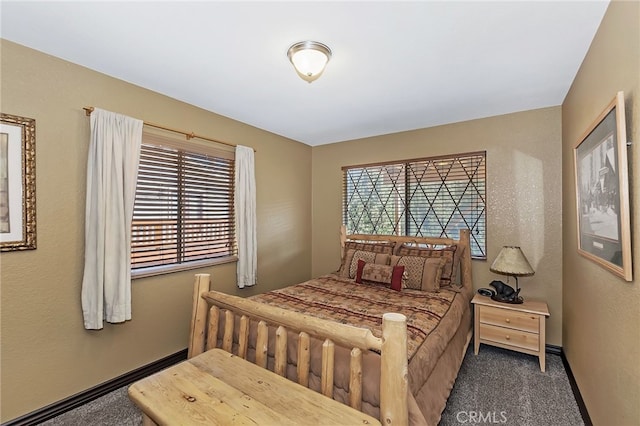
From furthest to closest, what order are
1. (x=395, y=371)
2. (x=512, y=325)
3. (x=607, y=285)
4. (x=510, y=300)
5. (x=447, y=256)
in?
1. (x=447, y=256)
2. (x=510, y=300)
3. (x=512, y=325)
4. (x=607, y=285)
5. (x=395, y=371)

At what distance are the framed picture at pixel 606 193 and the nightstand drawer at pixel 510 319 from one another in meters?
0.85

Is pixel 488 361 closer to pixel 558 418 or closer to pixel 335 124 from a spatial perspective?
pixel 558 418

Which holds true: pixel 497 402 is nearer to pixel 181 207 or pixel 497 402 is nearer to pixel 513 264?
pixel 513 264

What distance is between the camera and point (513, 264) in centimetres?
274

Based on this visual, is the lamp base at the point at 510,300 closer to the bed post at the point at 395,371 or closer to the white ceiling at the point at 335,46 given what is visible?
the white ceiling at the point at 335,46

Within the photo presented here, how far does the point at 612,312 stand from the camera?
1.55m

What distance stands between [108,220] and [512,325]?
350 centimetres

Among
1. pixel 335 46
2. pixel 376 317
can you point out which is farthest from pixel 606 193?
pixel 335 46

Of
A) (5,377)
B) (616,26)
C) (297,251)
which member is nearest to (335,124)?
(297,251)

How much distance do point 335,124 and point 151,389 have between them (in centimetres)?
306

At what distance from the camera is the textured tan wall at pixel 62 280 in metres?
1.90

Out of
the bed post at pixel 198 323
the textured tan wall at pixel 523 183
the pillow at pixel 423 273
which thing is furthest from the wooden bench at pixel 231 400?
the textured tan wall at pixel 523 183

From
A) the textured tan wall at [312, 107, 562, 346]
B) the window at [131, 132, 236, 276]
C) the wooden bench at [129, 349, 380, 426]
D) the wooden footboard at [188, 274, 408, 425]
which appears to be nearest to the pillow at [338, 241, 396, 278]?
the textured tan wall at [312, 107, 562, 346]
